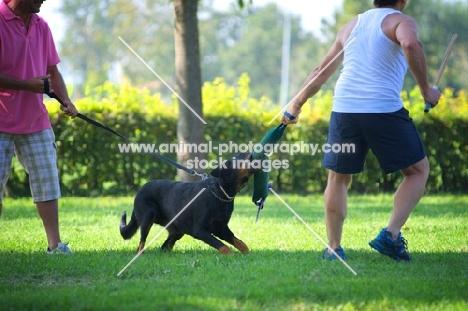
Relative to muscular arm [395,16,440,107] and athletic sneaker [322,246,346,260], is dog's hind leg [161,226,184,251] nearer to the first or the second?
athletic sneaker [322,246,346,260]

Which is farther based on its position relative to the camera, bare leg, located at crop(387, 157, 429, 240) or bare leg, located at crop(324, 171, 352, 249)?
A: bare leg, located at crop(324, 171, 352, 249)

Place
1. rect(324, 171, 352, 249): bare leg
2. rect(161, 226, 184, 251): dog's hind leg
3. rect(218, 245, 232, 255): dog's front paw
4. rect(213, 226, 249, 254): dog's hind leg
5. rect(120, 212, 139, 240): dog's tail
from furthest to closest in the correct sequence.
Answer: rect(120, 212, 139, 240): dog's tail → rect(161, 226, 184, 251): dog's hind leg → rect(213, 226, 249, 254): dog's hind leg → rect(218, 245, 232, 255): dog's front paw → rect(324, 171, 352, 249): bare leg

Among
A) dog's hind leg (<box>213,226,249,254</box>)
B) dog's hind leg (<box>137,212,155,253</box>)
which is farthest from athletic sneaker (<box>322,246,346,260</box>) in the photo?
dog's hind leg (<box>137,212,155,253</box>)

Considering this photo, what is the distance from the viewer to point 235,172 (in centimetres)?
605

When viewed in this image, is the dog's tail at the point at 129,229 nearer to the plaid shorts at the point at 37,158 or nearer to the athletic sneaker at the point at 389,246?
the plaid shorts at the point at 37,158

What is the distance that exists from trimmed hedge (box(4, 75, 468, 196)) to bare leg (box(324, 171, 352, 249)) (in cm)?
649

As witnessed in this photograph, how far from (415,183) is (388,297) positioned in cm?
134

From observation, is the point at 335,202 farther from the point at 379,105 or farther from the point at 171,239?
the point at 171,239

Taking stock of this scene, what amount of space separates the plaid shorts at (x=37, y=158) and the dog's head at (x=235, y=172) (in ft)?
4.87

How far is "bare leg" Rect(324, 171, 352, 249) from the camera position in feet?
17.9

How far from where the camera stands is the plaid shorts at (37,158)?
565cm

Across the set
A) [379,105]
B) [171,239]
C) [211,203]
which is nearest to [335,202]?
[379,105]

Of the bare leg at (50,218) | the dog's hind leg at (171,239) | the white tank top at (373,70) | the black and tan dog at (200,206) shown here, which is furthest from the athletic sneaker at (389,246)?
the bare leg at (50,218)

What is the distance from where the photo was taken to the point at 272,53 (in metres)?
74.2
